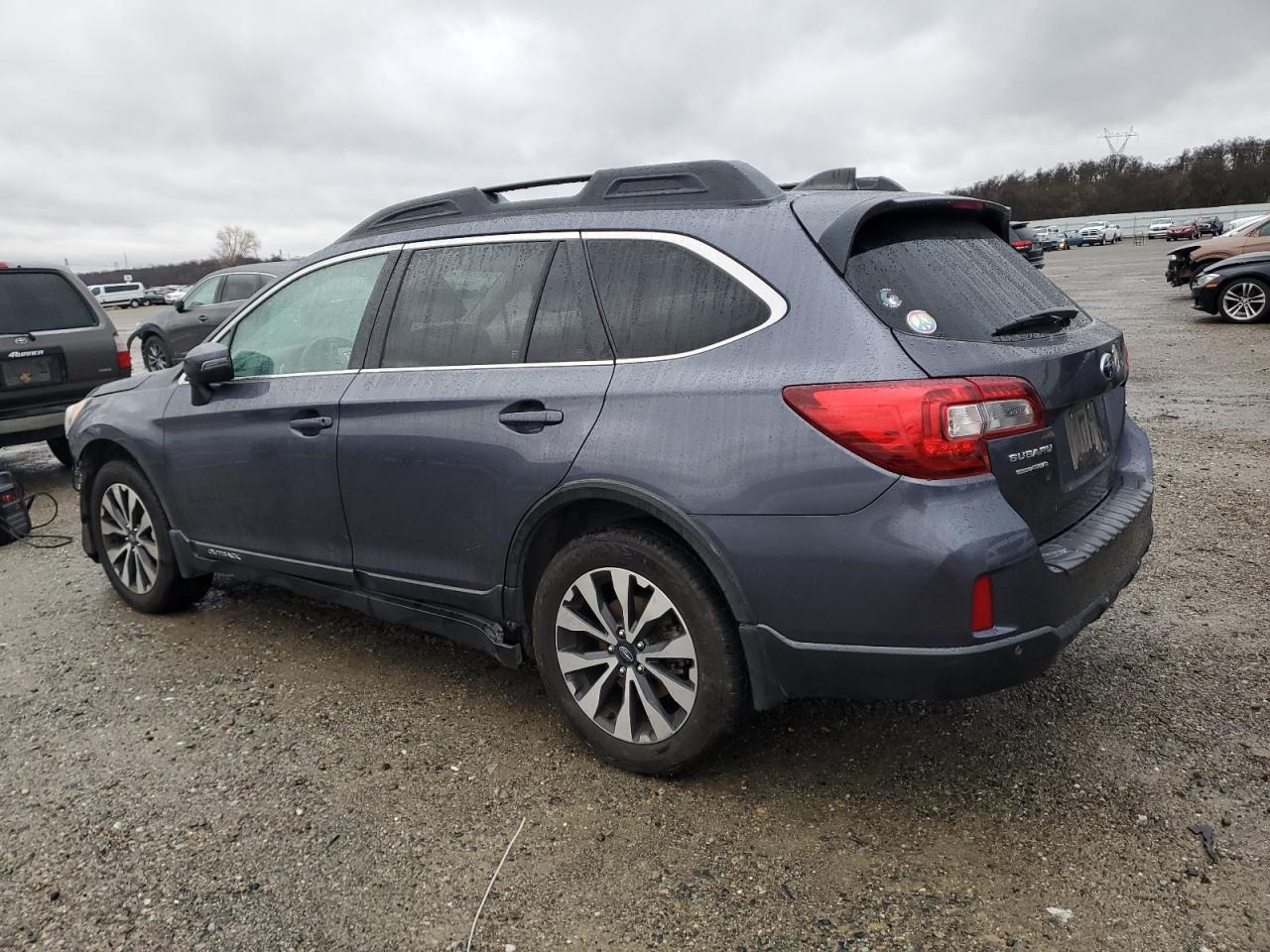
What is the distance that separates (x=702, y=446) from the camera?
2658mm

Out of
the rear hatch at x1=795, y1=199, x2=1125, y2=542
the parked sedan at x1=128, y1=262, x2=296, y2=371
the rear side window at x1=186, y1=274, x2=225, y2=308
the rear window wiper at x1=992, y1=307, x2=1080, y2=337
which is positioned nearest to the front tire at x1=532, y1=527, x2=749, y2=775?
the rear hatch at x1=795, y1=199, x2=1125, y2=542

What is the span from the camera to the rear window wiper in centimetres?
272

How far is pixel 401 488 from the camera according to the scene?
340 cm

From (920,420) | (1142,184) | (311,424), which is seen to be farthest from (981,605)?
(1142,184)

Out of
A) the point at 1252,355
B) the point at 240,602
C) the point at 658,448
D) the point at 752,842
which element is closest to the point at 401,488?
the point at 658,448

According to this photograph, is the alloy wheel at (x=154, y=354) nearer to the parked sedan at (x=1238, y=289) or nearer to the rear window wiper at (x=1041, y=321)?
the rear window wiper at (x=1041, y=321)

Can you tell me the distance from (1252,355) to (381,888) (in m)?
12.6

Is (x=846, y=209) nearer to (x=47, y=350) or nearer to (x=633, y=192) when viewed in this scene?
(x=633, y=192)

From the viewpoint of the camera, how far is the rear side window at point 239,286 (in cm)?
1536

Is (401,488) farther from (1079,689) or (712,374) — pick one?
(1079,689)

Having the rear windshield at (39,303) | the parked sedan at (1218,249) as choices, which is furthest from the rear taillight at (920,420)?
the parked sedan at (1218,249)

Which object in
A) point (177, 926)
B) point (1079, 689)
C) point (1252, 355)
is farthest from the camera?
point (1252, 355)

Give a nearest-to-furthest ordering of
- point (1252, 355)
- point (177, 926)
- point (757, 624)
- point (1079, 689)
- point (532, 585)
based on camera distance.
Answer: point (177, 926) → point (757, 624) → point (532, 585) → point (1079, 689) → point (1252, 355)

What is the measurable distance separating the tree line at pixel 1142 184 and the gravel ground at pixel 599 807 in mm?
92045
